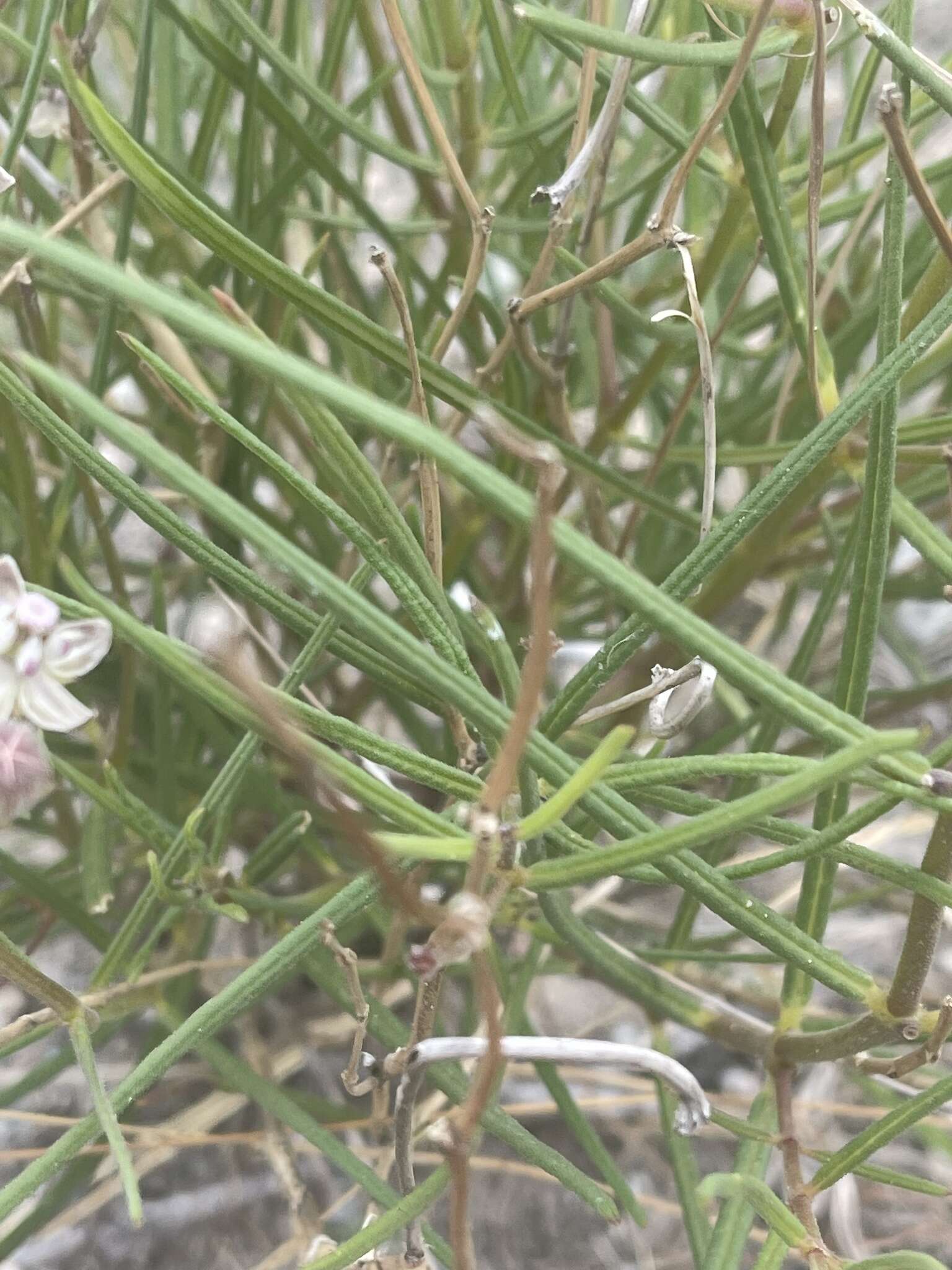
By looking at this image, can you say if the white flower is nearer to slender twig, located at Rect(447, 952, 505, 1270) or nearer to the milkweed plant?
the milkweed plant

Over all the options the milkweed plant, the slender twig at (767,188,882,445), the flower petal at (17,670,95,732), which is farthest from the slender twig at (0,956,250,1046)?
the slender twig at (767,188,882,445)

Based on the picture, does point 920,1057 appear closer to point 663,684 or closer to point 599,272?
point 663,684

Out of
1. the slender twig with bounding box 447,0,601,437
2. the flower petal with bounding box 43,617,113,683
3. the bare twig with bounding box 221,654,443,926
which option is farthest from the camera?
the slender twig with bounding box 447,0,601,437

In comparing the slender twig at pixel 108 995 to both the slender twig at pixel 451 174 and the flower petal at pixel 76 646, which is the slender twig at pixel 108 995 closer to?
the flower petal at pixel 76 646

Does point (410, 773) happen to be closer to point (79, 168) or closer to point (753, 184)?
point (753, 184)

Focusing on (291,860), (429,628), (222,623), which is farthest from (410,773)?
(222,623)

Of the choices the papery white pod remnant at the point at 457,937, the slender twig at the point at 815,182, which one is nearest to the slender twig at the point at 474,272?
the slender twig at the point at 815,182

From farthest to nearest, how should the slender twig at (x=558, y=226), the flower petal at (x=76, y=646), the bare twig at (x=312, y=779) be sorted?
the slender twig at (x=558, y=226) < the flower petal at (x=76, y=646) < the bare twig at (x=312, y=779)
